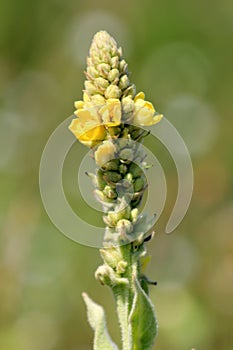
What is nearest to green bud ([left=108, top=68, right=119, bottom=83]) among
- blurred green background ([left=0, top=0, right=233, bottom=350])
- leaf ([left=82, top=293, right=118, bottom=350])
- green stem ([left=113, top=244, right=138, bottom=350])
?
green stem ([left=113, top=244, right=138, bottom=350])

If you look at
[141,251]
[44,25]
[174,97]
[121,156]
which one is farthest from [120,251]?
[44,25]

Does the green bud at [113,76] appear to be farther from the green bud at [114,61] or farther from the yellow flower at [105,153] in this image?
the yellow flower at [105,153]

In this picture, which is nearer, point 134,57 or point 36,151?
point 36,151

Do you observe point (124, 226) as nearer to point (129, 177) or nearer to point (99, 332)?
point (129, 177)

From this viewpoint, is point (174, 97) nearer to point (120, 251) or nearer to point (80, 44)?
point (80, 44)

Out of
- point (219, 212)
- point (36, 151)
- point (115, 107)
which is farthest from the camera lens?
point (36, 151)

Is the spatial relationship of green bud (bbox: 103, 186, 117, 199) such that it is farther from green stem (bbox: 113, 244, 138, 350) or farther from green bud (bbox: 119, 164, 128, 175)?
green stem (bbox: 113, 244, 138, 350)
